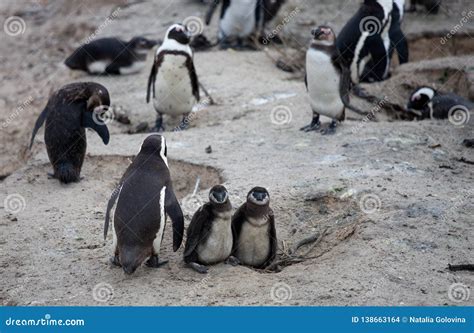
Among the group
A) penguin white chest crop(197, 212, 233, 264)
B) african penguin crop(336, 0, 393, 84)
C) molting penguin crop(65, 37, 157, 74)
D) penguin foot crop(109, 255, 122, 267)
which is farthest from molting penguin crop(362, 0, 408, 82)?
penguin foot crop(109, 255, 122, 267)

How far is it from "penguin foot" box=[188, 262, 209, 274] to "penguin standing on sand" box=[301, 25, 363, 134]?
2.38 meters

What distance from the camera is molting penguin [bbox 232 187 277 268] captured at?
180 inches

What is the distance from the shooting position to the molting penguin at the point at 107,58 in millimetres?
8758

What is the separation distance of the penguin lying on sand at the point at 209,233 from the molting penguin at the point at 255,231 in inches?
6.4

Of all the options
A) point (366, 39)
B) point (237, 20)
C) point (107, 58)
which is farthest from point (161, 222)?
point (237, 20)

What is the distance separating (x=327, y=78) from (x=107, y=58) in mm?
3054

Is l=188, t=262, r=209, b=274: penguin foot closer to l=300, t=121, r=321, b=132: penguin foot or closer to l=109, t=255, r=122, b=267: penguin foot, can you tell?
l=109, t=255, r=122, b=267: penguin foot

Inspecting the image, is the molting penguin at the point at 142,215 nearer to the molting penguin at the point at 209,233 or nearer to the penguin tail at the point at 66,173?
the molting penguin at the point at 209,233

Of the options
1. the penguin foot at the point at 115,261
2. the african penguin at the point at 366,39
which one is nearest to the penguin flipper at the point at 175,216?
the penguin foot at the point at 115,261

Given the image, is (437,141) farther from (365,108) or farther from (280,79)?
(280,79)

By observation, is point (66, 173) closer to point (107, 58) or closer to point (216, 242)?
point (216, 242)

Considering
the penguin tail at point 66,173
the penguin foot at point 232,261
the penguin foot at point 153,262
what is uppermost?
the penguin foot at point 153,262

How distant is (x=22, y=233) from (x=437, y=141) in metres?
2.95

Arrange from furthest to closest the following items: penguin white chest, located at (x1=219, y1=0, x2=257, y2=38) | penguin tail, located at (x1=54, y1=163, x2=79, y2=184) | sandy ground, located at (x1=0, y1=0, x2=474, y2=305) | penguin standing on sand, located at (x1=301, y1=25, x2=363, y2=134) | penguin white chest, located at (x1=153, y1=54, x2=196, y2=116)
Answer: penguin white chest, located at (x1=219, y1=0, x2=257, y2=38) < penguin white chest, located at (x1=153, y1=54, x2=196, y2=116) < penguin standing on sand, located at (x1=301, y1=25, x2=363, y2=134) < penguin tail, located at (x1=54, y1=163, x2=79, y2=184) < sandy ground, located at (x1=0, y1=0, x2=474, y2=305)
